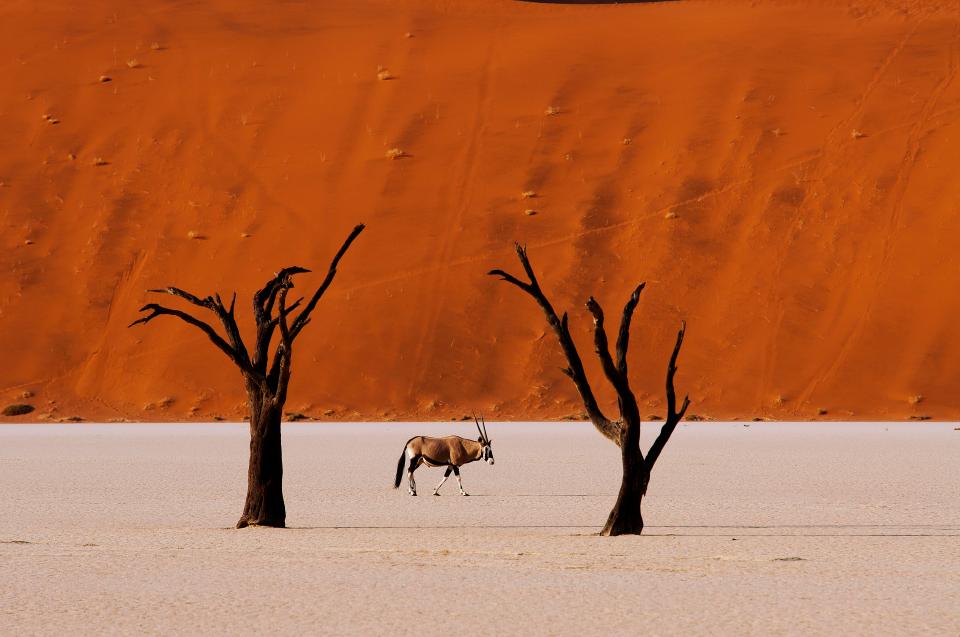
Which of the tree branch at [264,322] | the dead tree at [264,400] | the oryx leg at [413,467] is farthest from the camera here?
the oryx leg at [413,467]

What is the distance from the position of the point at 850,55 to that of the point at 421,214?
18917 millimetres

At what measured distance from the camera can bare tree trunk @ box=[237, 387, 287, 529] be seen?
1526cm

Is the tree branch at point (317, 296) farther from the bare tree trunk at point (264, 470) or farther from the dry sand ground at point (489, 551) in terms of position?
the dry sand ground at point (489, 551)

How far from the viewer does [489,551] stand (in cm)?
1280

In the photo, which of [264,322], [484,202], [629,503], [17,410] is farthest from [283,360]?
[484,202]

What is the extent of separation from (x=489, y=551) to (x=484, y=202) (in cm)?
3982

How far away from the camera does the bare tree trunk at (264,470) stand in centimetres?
1526

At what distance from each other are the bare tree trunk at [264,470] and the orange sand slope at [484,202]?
29076 millimetres

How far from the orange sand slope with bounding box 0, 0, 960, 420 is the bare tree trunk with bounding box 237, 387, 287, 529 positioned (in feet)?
95.4

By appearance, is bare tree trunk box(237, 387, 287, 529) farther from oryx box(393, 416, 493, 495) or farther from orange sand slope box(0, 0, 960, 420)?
orange sand slope box(0, 0, 960, 420)

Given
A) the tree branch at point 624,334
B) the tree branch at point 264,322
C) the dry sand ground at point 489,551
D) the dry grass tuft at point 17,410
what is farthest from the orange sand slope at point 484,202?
the tree branch at point 624,334

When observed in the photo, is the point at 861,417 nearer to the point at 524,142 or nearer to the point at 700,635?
the point at 524,142

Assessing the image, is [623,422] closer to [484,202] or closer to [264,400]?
[264,400]

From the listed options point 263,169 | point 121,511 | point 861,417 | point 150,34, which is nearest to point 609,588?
point 121,511
